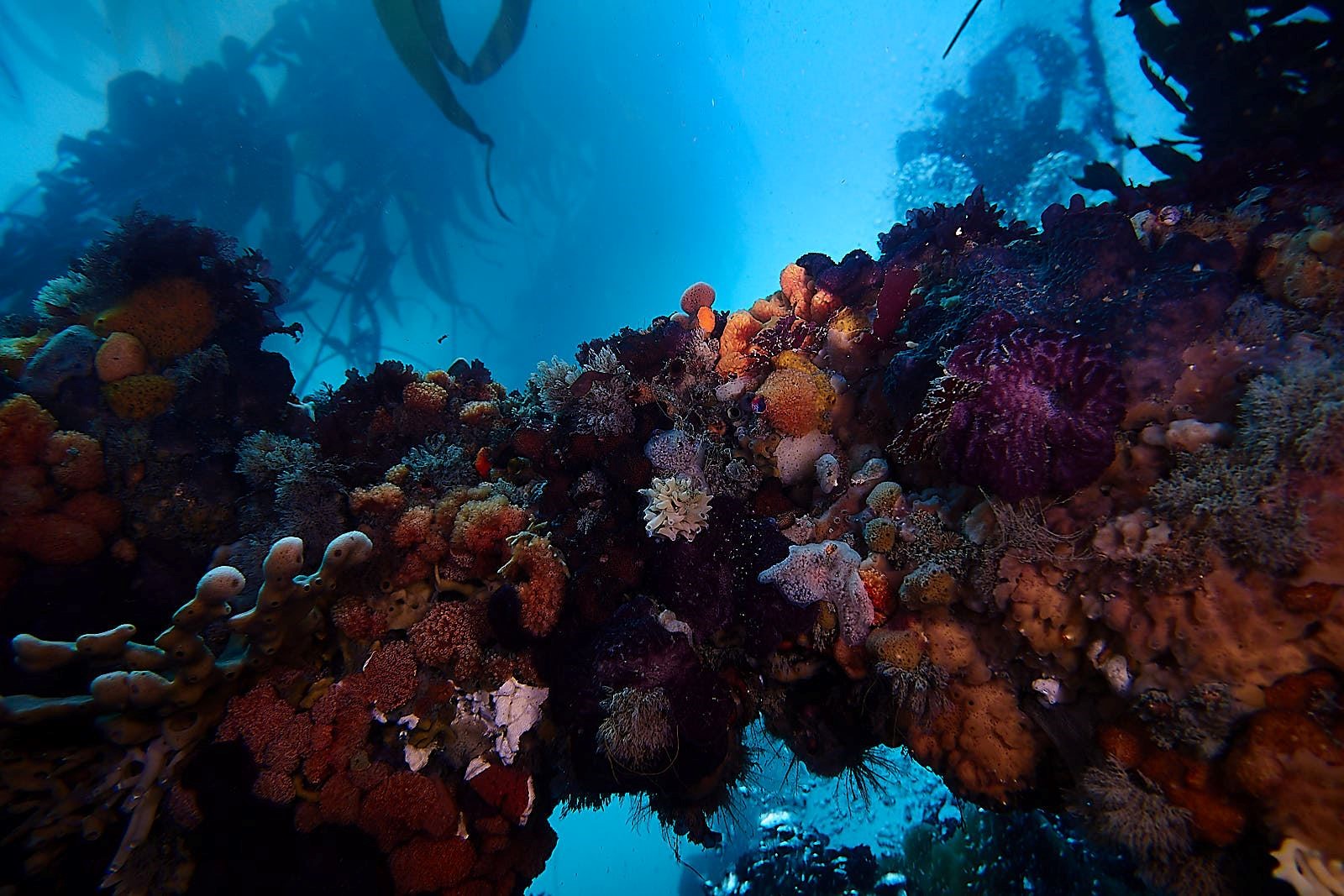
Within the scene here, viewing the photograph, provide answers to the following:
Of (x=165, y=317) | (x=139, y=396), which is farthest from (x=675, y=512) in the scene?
(x=165, y=317)

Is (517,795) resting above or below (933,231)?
below

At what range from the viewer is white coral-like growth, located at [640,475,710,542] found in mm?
4188

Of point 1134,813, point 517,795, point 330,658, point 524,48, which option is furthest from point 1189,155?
point 524,48

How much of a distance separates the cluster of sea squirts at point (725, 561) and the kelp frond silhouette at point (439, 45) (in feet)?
54.4

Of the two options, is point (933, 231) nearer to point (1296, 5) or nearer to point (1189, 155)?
point (1189, 155)

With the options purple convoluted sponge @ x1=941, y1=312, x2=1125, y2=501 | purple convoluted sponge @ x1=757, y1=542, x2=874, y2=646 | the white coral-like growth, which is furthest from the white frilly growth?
the white coral-like growth

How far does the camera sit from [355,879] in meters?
3.79

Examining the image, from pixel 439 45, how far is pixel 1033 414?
23.0m

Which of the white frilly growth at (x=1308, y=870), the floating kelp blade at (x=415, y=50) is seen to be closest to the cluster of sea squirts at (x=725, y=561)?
the white frilly growth at (x=1308, y=870)

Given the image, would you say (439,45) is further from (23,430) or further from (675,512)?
(675,512)

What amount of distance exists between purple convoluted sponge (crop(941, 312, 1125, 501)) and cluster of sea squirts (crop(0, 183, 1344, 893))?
0.09 ft

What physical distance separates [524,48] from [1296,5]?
27.9 meters

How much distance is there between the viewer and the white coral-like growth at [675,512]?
4.19 metres

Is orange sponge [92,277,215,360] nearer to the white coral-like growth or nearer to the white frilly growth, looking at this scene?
the white coral-like growth
